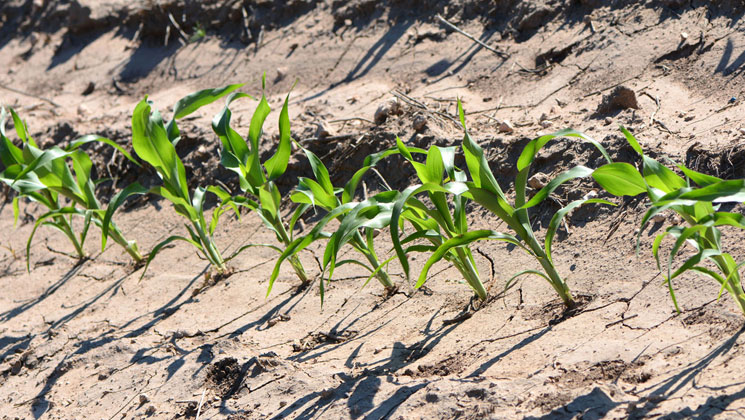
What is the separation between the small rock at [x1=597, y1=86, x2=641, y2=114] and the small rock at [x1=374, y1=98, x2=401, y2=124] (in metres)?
0.90

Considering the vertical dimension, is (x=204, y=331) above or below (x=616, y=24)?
below

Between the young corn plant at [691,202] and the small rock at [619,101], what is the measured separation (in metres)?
1.13

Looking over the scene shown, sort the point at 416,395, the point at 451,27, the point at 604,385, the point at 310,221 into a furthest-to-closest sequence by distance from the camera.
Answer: the point at 451,27 < the point at 310,221 < the point at 416,395 < the point at 604,385

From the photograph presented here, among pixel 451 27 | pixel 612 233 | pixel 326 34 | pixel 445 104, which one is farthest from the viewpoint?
pixel 326 34

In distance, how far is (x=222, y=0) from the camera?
204 inches

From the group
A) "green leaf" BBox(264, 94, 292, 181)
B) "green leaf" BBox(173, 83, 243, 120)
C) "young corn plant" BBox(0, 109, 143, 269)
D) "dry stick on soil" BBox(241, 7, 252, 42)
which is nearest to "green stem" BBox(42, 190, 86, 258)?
"young corn plant" BBox(0, 109, 143, 269)

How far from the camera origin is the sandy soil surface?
183 centimetres

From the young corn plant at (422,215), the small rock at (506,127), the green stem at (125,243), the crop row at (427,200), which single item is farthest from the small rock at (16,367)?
the small rock at (506,127)

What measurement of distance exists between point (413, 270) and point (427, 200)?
16.0 inches

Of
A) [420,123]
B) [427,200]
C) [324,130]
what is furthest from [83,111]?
[427,200]

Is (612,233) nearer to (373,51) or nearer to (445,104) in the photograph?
(445,104)

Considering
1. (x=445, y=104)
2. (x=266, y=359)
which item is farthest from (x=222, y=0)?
(x=266, y=359)

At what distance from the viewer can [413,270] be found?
2.67m

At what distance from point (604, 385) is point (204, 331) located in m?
1.46
